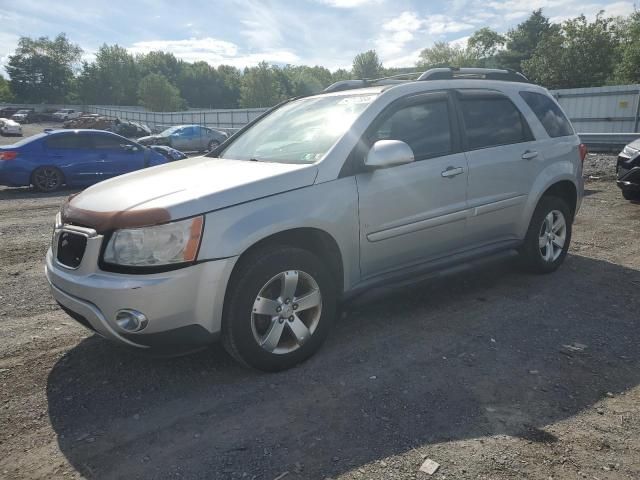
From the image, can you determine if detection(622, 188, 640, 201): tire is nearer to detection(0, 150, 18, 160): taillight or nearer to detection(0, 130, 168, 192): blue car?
detection(0, 130, 168, 192): blue car

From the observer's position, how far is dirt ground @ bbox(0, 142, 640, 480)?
2447 millimetres

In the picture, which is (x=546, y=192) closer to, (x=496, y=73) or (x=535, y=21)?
(x=496, y=73)

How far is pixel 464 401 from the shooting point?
2.93m

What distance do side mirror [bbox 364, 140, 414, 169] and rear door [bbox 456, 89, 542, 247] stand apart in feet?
3.30

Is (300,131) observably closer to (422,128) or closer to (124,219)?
(422,128)

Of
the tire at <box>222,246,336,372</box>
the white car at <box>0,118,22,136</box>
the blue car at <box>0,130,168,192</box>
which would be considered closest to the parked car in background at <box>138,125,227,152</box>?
the blue car at <box>0,130,168,192</box>

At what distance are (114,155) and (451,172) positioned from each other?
10501 millimetres

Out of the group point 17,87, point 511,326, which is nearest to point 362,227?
point 511,326

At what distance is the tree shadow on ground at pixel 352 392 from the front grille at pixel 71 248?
0.79 m

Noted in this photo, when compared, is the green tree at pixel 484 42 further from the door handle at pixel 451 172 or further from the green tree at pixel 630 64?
the door handle at pixel 451 172

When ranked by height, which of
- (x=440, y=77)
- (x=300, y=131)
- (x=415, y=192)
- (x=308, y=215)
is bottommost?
(x=308, y=215)

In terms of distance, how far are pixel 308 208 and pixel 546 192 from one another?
2936 mm

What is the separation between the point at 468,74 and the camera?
467 centimetres

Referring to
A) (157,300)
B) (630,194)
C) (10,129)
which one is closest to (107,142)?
(157,300)
